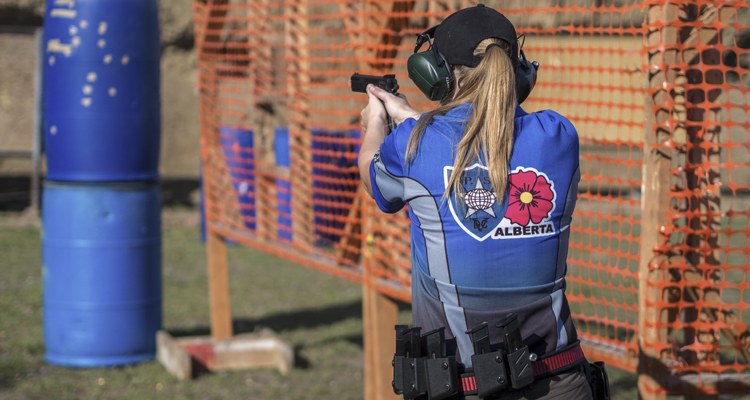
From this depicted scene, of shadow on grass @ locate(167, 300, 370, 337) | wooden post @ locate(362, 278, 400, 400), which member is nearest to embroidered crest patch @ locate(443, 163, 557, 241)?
wooden post @ locate(362, 278, 400, 400)

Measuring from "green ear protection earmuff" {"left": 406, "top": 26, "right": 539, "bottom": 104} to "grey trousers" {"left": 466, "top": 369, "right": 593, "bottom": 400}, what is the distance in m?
0.79

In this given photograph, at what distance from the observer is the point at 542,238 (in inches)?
76.2

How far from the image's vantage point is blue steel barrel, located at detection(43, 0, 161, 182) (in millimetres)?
4816

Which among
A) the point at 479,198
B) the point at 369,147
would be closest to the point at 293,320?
the point at 369,147

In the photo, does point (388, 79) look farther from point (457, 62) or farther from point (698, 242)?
point (698, 242)

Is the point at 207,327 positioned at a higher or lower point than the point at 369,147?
lower

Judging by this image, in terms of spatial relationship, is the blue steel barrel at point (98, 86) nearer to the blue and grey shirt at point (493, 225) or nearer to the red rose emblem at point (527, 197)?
the blue and grey shirt at point (493, 225)

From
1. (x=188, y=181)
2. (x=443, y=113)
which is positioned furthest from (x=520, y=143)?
(x=188, y=181)

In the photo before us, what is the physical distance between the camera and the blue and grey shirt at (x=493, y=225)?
1.89 m

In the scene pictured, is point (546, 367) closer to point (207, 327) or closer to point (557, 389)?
point (557, 389)

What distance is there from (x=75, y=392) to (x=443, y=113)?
366 centimetres

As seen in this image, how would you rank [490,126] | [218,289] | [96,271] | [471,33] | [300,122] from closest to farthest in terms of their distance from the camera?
[490,126], [471,33], [300,122], [96,271], [218,289]

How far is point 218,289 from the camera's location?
5379 millimetres

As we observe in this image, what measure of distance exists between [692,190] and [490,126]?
1.25 meters
